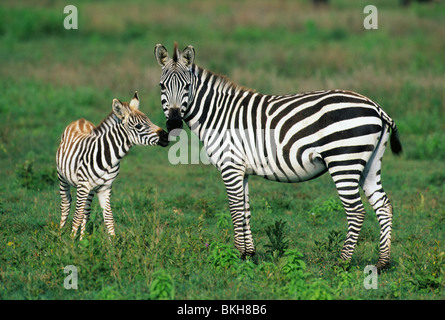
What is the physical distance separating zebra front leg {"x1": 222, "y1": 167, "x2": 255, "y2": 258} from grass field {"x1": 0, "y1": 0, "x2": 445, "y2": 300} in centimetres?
24

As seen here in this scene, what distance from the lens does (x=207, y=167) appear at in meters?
12.8

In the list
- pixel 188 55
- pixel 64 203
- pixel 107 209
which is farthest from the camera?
pixel 64 203

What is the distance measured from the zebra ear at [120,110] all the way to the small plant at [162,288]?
263 centimetres

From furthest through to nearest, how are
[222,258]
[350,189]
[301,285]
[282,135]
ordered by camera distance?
[282,135] < [350,189] < [222,258] < [301,285]

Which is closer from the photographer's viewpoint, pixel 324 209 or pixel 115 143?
pixel 115 143

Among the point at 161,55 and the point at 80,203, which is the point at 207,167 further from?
the point at 161,55

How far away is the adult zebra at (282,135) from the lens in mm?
7375

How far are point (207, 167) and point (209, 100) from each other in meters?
4.73

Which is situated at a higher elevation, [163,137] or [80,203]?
[163,137]

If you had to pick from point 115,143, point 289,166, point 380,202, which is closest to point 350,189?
point 380,202

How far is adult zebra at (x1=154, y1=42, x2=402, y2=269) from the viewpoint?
24.2 feet

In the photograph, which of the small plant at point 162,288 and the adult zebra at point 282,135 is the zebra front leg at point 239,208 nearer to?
the adult zebra at point 282,135

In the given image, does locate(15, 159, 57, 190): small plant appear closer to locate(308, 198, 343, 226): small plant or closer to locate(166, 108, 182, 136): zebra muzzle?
locate(166, 108, 182, 136): zebra muzzle

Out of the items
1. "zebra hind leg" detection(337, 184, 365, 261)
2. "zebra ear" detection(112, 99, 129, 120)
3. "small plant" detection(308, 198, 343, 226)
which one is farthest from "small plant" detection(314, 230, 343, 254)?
"zebra ear" detection(112, 99, 129, 120)
